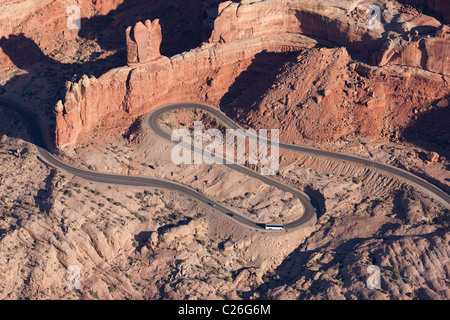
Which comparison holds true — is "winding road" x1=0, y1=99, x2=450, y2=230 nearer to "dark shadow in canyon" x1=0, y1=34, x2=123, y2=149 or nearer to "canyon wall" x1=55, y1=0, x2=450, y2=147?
"canyon wall" x1=55, y1=0, x2=450, y2=147

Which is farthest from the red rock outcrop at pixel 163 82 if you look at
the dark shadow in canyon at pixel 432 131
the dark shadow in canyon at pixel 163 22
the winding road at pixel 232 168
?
the dark shadow in canyon at pixel 432 131

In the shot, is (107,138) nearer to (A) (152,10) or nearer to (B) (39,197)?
(B) (39,197)

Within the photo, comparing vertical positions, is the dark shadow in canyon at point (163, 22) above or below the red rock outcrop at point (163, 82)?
above

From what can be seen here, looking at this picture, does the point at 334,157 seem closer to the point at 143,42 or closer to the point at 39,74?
the point at 143,42

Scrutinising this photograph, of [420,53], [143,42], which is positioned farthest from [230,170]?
[420,53]

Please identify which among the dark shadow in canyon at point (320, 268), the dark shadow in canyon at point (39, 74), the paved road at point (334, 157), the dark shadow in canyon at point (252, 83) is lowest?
the dark shadow in canyon at point (320, 268)

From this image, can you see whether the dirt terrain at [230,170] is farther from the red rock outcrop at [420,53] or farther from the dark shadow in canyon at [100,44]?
the dark shadow in canyon at [100,44]

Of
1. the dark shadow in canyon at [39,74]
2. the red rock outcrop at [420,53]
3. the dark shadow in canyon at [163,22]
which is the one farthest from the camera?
the dark shadow in canyon at [163,22]

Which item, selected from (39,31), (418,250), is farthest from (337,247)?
(39,31)
